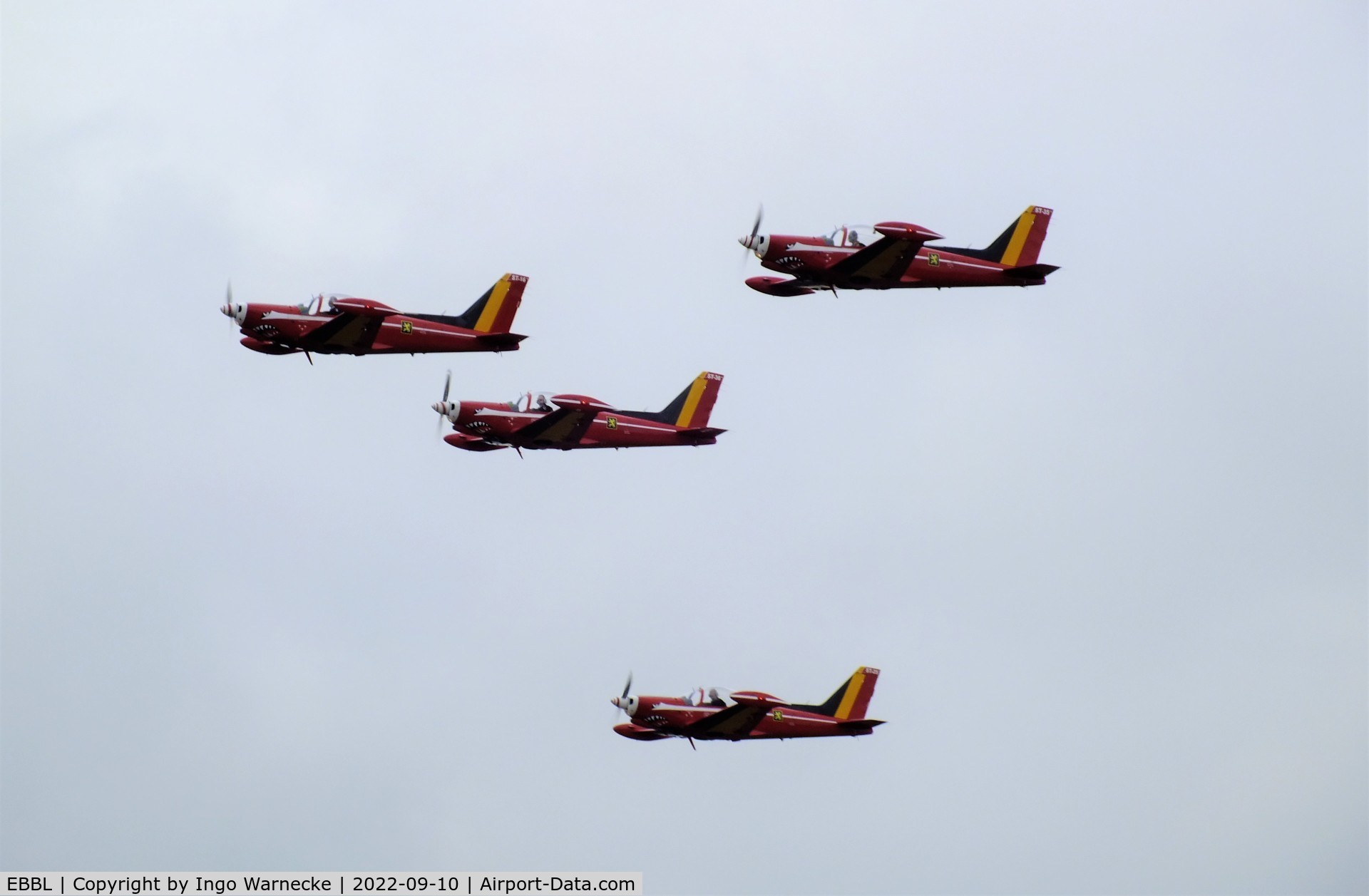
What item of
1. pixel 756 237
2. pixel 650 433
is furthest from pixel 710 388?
pixel 756 237

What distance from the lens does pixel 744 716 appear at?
63.9 metres

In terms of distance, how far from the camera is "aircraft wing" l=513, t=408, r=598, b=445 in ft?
209

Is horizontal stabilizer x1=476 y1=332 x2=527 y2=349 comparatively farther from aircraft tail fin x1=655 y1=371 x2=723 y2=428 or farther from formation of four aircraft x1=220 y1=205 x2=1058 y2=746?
aircraft tail fin x1=655 y1=371 x2=723 y2=428

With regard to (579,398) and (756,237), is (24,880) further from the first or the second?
(756,237)

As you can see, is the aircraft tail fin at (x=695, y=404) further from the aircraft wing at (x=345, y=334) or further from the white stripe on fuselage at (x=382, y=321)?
the aircraft wing at (x=345, y=334)

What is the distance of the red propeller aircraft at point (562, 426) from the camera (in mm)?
64000

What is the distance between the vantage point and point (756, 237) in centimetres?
6184

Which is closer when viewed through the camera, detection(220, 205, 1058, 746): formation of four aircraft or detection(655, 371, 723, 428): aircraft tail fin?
detection(220, 205, 1058, 746): formation of four aircraft

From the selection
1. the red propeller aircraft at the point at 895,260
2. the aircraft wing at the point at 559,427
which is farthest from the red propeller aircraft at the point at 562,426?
the red propeller aircraft at the point at 895,260

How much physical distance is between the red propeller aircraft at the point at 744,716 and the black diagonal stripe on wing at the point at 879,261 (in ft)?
53.3

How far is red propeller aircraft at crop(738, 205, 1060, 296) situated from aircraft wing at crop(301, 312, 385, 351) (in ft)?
47.5

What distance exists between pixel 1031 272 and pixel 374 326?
82.2ft

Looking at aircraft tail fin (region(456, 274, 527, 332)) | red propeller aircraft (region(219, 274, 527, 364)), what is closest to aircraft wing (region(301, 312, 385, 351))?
red propeller aircraft (region(219, 274, 527, 364))

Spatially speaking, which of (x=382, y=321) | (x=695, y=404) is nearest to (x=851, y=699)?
(x=695, y=404)
